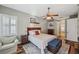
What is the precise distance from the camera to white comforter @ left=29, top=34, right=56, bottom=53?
1.85 meters

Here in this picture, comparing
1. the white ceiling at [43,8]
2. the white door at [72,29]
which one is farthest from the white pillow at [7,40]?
the white door at [72,29]

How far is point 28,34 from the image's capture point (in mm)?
1954

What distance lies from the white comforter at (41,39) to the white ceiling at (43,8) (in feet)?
1.43

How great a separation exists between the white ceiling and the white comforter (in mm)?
435

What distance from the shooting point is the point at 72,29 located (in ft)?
6.27

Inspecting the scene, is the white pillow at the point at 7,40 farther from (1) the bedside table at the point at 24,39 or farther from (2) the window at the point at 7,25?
(1) the bedside table at the point at 24,39

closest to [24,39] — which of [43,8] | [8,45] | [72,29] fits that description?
[8,45]

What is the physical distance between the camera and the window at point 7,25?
1813 mm

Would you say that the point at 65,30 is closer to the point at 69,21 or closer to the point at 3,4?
the point at 69,21

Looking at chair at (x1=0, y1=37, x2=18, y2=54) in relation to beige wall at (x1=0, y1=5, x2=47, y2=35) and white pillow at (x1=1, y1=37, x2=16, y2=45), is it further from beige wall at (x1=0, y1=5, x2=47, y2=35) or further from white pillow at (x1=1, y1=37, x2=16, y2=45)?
beige wall at (x1=0, y1=5, x2=47, y2=35)

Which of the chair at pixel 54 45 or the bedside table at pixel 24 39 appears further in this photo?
the bedside table at pixel 24 39

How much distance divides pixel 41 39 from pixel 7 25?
70 cm

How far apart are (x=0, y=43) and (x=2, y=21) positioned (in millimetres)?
410
